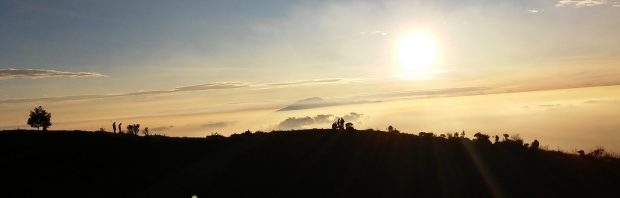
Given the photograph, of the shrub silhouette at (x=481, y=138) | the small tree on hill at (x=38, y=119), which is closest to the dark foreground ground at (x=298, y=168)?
the shrub silhouette at (x=481, y=138)

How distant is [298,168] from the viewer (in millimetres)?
31203

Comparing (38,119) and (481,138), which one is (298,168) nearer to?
(481,138)

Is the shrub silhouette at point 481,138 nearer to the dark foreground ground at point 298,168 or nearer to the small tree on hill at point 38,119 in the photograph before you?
the dark foreground ground at point 298,168

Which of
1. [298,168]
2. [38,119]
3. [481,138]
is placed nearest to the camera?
[298,168]

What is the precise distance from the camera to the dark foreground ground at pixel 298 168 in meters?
28.7

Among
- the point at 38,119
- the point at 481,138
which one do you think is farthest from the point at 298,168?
the point at 38,119

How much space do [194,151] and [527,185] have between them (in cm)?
1990

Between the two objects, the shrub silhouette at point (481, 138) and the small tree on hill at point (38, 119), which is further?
the small tree on hill at point (38, 119)

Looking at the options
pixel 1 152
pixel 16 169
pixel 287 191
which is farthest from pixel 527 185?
pixel 1 152

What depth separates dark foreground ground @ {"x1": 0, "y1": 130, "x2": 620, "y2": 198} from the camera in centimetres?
2869

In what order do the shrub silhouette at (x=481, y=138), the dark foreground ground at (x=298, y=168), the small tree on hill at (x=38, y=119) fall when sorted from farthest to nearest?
1. the small tree on hill at (x=38, y=119)
2. the shrub silhouette at (x=481, y=138)
3. the dark foreground ground at (x=298, y=168)

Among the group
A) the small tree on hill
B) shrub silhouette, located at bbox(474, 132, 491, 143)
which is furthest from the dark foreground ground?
the small tree on hill

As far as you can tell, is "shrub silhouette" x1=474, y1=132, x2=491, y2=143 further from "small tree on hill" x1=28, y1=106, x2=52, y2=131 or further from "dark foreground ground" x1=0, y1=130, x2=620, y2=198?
"small tree on hill" x1=28, y1=106, x2=52, y2=131

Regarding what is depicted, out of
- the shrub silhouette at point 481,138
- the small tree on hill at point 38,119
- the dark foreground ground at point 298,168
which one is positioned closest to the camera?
the dark foreground ground at point 298,168
